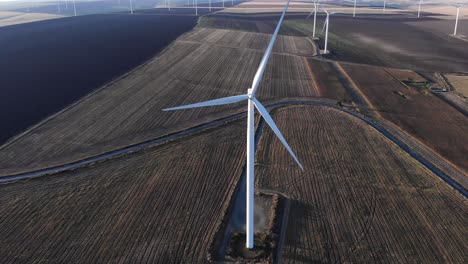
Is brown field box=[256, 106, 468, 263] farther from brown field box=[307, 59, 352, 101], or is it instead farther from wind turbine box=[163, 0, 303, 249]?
brown field box=[307, 59, 352, 101]

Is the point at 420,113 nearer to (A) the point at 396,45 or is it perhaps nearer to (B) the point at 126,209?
(B) the point at 126,209

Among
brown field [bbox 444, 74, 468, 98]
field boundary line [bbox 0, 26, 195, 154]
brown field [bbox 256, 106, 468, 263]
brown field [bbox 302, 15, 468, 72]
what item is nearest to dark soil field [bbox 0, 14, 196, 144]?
field boundary line [bbox 0, 26, 195, 154]

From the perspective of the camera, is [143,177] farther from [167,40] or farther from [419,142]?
[167,40]

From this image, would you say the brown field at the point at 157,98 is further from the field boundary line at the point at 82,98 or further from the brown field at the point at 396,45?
the brown field at the point at 396,45

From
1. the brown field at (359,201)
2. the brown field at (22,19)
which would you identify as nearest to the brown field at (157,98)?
the brown field at (359,201)

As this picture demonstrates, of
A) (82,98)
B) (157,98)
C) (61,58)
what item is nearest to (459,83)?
(157,98)

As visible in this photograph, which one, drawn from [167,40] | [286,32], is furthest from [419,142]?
[286,32]
